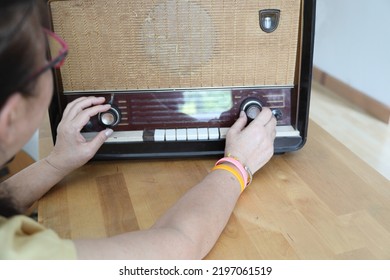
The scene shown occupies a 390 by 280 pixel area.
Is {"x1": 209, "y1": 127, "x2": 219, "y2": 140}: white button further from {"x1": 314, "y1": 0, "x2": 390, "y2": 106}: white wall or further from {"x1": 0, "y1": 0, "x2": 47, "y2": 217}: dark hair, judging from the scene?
{"x1": 314, "y1": 0, "x2": 390, "y2": 106}: white wall

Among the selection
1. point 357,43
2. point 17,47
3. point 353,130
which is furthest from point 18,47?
point 357,43

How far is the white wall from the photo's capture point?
1210 mm

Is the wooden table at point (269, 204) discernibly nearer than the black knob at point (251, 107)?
Yes

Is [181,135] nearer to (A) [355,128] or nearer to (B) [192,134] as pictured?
(B) [192,134]

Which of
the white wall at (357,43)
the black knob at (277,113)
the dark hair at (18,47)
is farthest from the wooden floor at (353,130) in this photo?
the dark hair at (18,47)

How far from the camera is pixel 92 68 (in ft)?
2.44

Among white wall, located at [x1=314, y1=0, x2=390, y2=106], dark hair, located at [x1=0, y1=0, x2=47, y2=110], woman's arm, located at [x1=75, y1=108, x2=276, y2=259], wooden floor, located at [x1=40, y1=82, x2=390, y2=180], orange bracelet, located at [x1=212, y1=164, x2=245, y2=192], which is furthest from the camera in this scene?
white wall, located at [x1=314, y1=0, x2=390, y2=106]

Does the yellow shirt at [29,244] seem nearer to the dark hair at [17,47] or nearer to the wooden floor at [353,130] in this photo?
the dark hair at [17,47]

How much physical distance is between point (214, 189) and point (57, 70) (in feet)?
1.21

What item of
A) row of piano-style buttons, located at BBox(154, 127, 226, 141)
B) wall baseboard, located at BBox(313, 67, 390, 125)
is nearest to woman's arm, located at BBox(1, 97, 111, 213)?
row of piano-style buttons, located at BBox(154, 127, 226, 141)

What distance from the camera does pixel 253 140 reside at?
74cm

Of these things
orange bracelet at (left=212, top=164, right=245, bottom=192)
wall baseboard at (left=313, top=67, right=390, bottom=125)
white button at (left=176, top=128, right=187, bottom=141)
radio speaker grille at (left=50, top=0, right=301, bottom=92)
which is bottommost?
wall baseboard at (left=313, top=67, right=390, bottom=125)

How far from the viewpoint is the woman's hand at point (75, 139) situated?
2.41ft

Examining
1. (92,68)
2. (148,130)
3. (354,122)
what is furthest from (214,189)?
(354,122)
